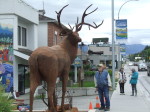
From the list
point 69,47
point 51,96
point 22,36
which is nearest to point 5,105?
point 51,96

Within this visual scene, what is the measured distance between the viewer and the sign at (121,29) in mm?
25297

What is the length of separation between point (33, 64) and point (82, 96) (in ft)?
40.4

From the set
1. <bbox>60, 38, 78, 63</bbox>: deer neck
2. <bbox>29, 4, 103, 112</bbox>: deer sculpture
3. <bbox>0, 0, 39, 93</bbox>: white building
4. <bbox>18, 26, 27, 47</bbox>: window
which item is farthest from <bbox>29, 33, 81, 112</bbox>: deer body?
<bbox>18, 26, 27, 47</bbox>: window

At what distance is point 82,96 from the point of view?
789 inches

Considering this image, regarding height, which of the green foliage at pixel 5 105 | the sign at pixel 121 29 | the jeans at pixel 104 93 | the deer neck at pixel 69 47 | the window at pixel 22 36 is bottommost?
the jeans at pixel 104 93

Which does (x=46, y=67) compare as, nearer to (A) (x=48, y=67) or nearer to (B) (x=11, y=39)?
(A) (x=48, y=67)

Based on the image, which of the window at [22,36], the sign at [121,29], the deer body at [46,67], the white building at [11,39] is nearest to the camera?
the deer body at [46,67]

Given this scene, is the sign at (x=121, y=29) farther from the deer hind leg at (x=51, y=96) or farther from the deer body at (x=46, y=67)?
the deer hind leg at (x=51, y=96)

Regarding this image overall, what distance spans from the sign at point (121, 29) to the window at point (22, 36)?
7.23 meters

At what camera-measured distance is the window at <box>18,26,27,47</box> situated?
21.4 meters

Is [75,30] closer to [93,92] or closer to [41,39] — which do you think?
[93,92]

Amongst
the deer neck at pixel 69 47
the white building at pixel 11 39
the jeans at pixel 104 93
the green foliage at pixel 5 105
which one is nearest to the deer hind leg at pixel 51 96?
the green foliage at pixel 5 105

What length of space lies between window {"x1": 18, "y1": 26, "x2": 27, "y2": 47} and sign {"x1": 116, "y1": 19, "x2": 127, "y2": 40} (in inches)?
285

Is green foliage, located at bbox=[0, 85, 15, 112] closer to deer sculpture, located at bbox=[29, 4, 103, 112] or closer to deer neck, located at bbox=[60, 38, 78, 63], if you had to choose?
deer sculpture, located at bbox=[29, 4, 103, 112]
